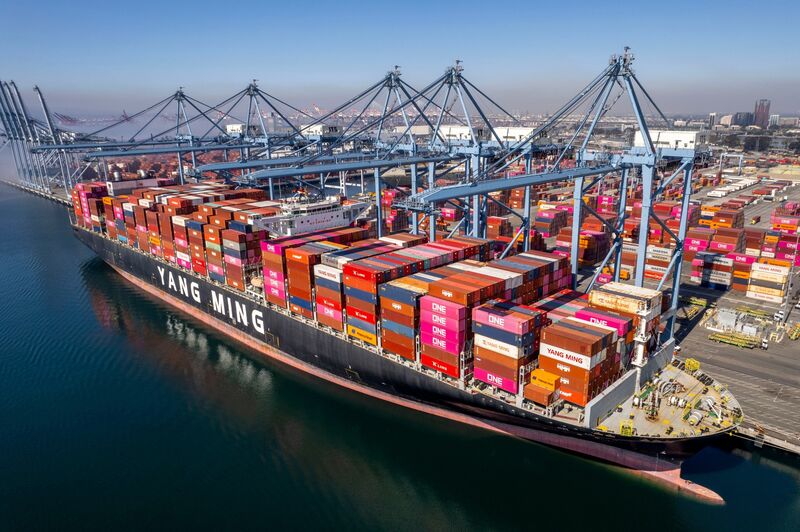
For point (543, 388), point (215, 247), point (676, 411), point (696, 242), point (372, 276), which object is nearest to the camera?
point (543, 388)

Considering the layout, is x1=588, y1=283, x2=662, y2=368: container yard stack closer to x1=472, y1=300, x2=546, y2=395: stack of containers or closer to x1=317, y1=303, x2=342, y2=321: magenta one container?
x1=472, y1=300, x2=546, y2=395: stack of containers

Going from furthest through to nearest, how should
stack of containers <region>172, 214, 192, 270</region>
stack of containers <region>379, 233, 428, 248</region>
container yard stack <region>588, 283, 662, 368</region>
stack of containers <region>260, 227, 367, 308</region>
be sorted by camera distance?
stack of containers <region>172, 214, 192, 270</region> < stack of containers <region>379, 233, 428, 248</region> < stack of containers <region>260, 227, 367, 308</region> < container yard stack <region>588, 283, 662, 368</region>

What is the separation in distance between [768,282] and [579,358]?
102 feet

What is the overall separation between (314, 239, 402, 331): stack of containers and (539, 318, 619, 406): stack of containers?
12896mm

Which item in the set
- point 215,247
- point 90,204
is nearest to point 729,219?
point 215,247

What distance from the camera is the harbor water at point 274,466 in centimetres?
2159

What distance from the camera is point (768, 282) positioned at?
41.9 metres

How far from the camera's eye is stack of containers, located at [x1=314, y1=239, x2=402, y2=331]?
30344 mm

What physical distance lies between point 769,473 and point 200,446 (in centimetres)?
2885

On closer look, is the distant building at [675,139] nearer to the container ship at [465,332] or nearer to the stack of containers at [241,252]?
the container ship at [465,332]

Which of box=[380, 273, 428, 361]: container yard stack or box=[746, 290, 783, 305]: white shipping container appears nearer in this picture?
box=[380, 273, 428, 361]: container yard stack

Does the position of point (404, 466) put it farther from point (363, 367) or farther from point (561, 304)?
point (561, 304)

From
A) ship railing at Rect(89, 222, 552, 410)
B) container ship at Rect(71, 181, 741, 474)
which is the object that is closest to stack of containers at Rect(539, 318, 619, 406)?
container ship at Rect(71, 181, 741, 474)

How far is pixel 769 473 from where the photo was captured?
2317cm
